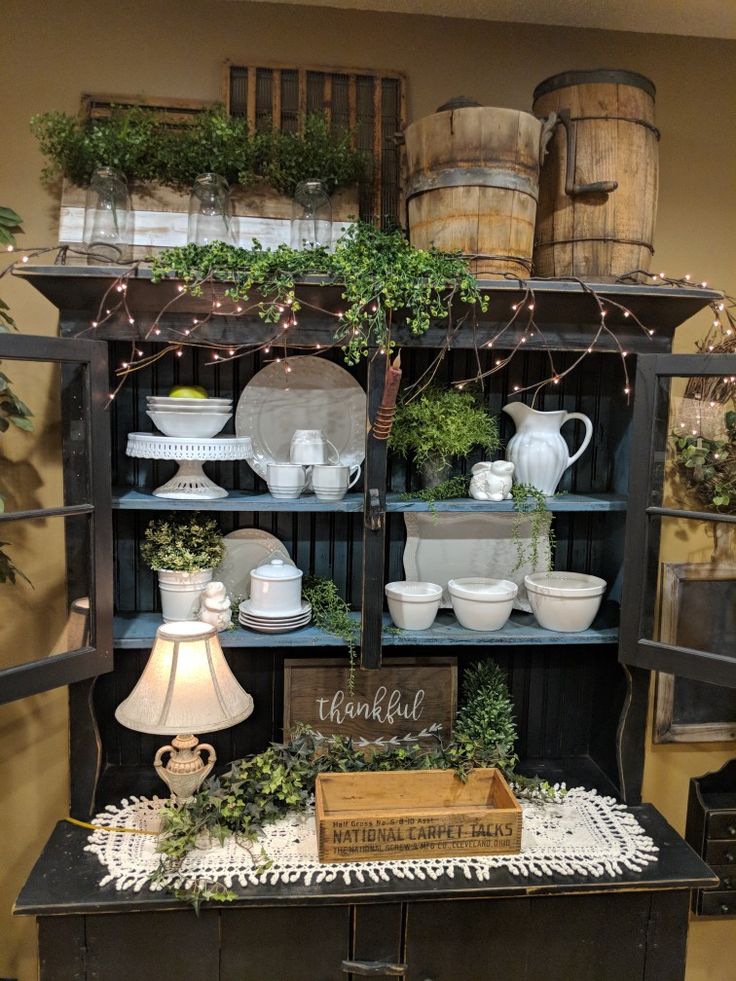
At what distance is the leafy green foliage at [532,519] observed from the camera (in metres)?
1.94

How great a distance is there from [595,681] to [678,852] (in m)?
0.55

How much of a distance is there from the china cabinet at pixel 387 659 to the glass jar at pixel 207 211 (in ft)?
0.68

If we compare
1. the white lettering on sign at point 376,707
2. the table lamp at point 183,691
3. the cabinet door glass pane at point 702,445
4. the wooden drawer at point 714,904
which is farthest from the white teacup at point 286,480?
the wooden drawer at point 714,904

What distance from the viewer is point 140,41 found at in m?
2.02

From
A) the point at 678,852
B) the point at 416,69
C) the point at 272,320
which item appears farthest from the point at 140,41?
the point at 678,852

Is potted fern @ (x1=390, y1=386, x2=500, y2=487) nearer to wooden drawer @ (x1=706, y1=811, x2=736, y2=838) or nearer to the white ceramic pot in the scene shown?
the white ceramic pot

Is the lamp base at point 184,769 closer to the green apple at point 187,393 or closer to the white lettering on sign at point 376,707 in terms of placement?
the white lettering on sign at point 376,707

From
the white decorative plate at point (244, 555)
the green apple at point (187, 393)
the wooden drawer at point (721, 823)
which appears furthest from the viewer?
the wooden drawer at point (721, 823)

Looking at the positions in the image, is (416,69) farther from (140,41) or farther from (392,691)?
(392,691)

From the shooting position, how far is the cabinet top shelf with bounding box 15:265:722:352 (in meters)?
1.74

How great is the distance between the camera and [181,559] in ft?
6.34

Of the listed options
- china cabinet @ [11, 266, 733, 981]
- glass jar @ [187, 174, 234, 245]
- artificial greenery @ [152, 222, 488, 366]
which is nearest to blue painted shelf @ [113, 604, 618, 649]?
china cabinet @ [11, 266, 733, 981]

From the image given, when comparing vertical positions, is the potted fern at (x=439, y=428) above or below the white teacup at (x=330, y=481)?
above

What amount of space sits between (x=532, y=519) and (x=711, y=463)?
55cm
